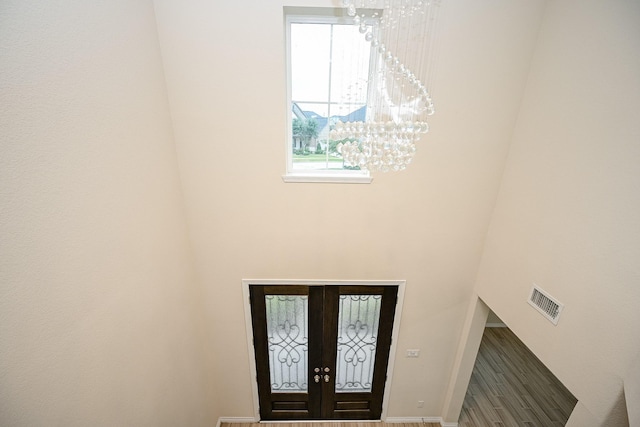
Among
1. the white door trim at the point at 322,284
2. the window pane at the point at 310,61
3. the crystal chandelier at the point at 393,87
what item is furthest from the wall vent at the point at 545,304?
the window pane at the point at 310,61

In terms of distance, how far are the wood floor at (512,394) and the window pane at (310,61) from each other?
4.98 m

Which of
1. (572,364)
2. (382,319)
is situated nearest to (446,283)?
(382,319)

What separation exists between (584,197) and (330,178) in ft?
6.50

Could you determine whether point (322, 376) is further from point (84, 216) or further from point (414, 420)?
point (84, 216)

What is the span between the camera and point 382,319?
3.52m

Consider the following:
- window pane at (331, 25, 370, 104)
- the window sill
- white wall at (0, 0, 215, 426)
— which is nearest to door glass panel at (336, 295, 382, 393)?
the window sill

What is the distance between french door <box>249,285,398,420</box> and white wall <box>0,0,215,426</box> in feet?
4.30

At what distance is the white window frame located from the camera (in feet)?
7.82

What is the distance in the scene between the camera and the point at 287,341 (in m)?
3.67

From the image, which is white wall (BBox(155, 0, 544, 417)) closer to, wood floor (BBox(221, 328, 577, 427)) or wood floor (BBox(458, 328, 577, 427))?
→ wood floor (BBox(221, 328, 577, 427))

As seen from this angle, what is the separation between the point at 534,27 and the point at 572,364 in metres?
2.74

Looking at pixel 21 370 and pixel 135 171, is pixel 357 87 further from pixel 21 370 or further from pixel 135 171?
pixel 21 370

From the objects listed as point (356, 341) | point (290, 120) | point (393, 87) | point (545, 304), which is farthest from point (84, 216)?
point (545, 304)

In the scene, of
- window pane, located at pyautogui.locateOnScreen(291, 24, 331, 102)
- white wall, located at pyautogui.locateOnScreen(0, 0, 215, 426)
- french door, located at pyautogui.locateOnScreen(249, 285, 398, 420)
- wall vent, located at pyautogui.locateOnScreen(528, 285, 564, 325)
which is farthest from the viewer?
french door, located at pyautogui.locateOnScreen(249, 285, 398, 420)
